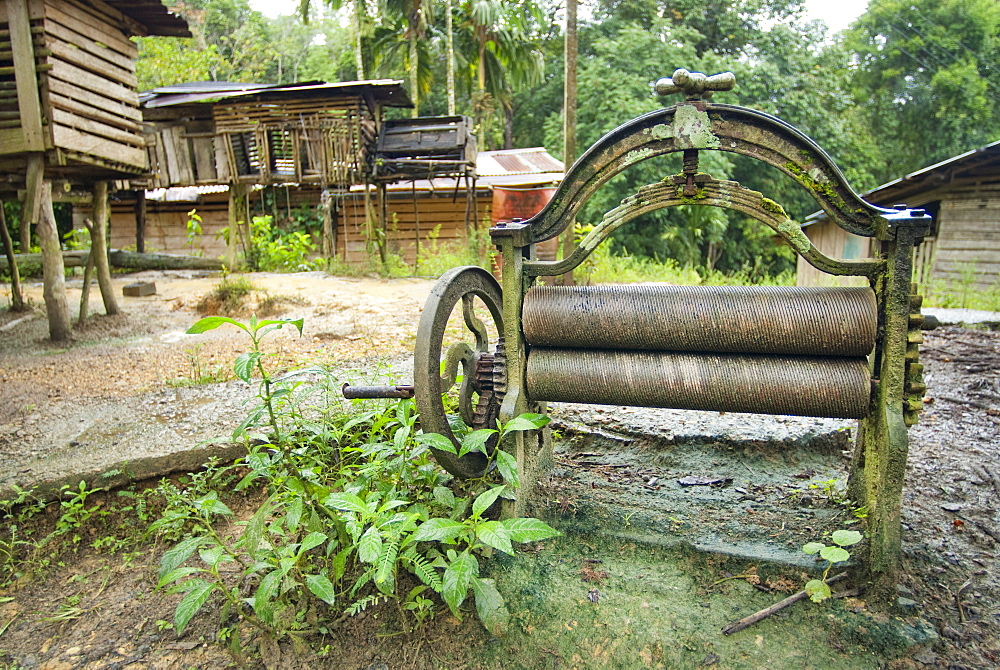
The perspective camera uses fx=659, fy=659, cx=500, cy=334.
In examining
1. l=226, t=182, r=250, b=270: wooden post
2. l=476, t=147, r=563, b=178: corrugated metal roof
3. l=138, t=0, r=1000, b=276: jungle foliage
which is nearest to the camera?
l=226, t=182, r=250, b=270: wooden post

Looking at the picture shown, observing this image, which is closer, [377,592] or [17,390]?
[377,592]

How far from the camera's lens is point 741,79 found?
19.9 metres

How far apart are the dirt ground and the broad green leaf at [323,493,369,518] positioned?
537mm

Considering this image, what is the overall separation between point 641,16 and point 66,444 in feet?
78.5

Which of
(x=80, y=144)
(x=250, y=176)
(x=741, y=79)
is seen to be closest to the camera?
(x=80, y=144)

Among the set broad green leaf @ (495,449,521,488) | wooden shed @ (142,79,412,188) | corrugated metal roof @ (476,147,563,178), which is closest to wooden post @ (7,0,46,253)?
broad green leaf @ (495,449,521,488)

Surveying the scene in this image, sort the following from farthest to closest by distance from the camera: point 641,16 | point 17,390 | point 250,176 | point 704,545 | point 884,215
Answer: point 641,16 < point 250,176 < point 17,390 < point 704,545 < point 884,215

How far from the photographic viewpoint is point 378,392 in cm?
307

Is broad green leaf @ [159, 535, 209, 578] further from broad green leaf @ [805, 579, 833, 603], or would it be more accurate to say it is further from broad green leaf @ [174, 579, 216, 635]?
broad green leaf @ [805, 579, 833, 603]

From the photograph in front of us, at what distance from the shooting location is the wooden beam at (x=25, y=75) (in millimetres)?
5883

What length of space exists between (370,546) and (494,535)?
0.44 m

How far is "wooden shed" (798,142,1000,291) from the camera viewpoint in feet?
39.8

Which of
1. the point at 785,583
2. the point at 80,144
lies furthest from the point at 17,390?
the point at 785,583

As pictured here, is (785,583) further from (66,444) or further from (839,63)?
(839,63)
